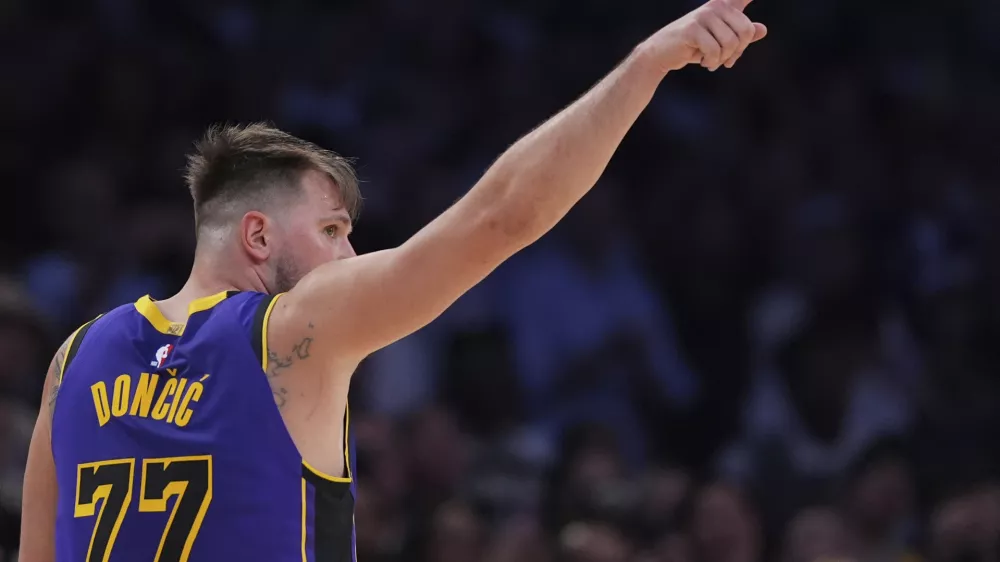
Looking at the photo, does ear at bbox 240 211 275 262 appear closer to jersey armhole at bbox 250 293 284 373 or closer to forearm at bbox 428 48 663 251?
jersey armhole at bbox 250 293 284 373

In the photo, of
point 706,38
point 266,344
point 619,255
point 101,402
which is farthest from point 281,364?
point 619,255

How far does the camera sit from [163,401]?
3.22 metres

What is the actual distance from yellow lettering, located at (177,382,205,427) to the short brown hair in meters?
0.48

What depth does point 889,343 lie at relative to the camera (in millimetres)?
8781

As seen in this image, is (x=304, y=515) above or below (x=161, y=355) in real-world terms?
below

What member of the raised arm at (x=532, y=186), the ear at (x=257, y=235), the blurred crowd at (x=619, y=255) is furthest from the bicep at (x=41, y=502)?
the blurred crowd at (x=619, y=255)

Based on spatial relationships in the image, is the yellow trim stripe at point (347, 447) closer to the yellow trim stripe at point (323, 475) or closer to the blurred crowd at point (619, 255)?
the yellow trim stripe at point (323, 475)

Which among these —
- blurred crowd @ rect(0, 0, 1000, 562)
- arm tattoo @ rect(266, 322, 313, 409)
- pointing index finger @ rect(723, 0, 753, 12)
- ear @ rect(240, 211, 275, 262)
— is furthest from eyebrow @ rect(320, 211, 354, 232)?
blurred crowd @ rect(0, 0, 1000, 562)

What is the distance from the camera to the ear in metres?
3.41

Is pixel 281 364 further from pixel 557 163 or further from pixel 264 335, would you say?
pixel 557 163

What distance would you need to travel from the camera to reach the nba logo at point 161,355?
10.7 ft

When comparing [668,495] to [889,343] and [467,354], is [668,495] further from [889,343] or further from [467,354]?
[889,343]

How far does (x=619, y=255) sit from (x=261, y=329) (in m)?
5.83

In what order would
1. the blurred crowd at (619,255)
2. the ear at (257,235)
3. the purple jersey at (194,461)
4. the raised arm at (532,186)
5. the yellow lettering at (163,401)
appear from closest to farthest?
the raised arm at (532,186)
the purple jersey at (194,461)
the yellow lettering at (163,401)
the ear at (257,235)
the blurred crowd at (619,255)
